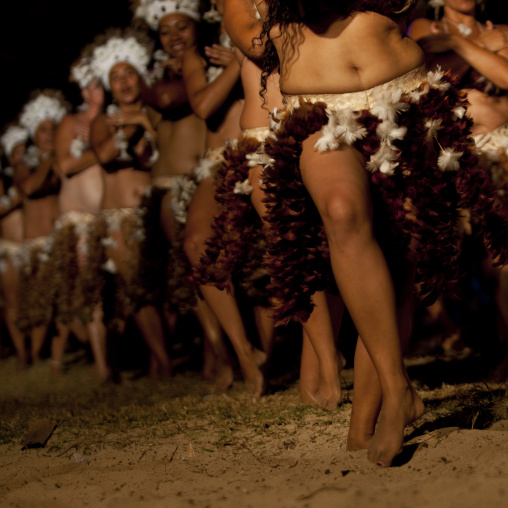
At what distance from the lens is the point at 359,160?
92.5 inches

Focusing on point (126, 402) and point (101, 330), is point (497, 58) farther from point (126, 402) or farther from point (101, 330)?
point (101, 330)

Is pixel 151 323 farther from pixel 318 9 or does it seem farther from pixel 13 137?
pixel 13 137

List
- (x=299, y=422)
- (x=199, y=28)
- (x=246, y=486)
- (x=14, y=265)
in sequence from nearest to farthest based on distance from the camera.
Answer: (x=246, y=486) → (x=299, y=422) → (x=199, y=28) → (x=14, y=265)

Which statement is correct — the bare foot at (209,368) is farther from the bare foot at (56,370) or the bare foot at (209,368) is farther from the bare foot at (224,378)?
the bare foot at (56,370)

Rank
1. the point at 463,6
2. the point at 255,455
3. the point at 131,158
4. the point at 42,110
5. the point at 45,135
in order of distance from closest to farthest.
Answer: the point at 255,455 → the point at 463,6 → the point at 131,158 → the point at 45,135 → the point at 42,110

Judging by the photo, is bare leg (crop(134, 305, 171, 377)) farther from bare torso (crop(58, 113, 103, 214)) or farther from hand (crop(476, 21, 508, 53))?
hand (crop(476, 21, 508, 53))

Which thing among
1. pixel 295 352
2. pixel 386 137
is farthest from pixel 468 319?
pixel 386 137

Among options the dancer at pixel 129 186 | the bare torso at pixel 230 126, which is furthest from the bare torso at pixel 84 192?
the bare torso at pixel 230 126

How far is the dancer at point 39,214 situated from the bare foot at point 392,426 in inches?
161

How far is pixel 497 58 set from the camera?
3.41 m

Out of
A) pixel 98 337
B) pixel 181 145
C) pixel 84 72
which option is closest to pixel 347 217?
pixel 181 145

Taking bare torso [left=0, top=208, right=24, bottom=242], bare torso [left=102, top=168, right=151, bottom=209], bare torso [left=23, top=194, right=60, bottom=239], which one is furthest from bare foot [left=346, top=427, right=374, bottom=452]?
bare torso [left=0, top=208, right=24, bottom=242]

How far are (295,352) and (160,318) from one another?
3.28ft

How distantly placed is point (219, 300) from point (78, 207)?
2.38m
